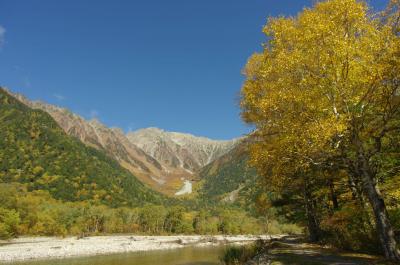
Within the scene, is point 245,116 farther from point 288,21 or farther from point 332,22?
point 332,22

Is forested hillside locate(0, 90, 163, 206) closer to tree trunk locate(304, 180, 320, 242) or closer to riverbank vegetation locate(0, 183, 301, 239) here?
riverbank vegetation locate(0, 183, 301, 239)

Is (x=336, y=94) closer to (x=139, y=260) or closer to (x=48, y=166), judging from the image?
(x=139, y=260)

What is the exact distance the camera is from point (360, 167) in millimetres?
13516

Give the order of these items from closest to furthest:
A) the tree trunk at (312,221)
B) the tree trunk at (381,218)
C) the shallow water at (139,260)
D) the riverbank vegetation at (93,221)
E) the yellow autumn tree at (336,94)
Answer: the tree trunk at (381,218)
the yellow autumn tree at (336,94)
the tree trunk at (312,221)
the shallow water at (139,260)
the riverbank vegetation at (93,221)

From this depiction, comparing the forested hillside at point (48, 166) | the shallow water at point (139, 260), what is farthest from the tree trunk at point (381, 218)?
the forested hillside at point (48, 166)

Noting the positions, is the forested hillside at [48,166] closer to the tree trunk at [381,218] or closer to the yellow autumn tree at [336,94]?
the yellow autumn tree at [336,94]

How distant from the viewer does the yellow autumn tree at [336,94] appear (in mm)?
12758

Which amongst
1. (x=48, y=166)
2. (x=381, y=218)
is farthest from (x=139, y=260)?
(x=48, y=166)

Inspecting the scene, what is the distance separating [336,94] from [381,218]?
205 inches

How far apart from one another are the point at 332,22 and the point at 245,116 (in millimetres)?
7803

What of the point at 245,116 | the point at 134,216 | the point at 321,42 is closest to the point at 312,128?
the point at 321,42

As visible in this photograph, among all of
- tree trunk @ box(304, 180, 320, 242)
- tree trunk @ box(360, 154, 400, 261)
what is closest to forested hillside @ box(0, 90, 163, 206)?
tree trunk @ box(304, 180, 320, 242)

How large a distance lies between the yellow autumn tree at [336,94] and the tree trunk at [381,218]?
0.03 m

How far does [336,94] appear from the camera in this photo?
550 inches
